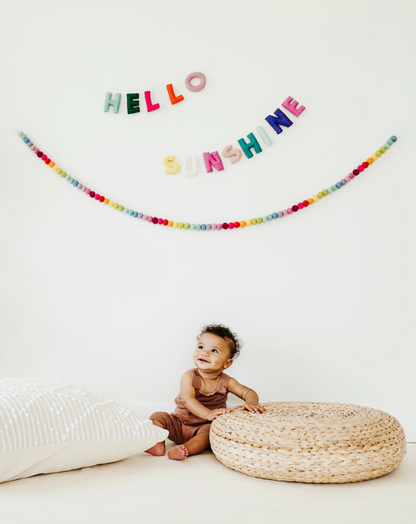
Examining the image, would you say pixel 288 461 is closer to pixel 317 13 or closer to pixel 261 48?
pixel 261 48

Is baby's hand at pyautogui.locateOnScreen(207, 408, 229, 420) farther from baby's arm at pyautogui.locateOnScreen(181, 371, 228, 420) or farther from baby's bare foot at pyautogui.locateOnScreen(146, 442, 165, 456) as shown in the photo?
baby's bare foot at pyautogui.locateOnScreen(146, 442, 165, 456)

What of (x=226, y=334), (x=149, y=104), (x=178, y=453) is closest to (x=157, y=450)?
(x=178, y=453)

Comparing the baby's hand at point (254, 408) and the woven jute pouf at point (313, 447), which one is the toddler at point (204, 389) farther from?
the woven jute pouf at point (313, 447)

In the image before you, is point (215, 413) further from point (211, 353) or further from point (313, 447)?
point (313, 447)

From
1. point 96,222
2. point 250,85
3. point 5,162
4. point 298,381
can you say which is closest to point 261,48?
point 250,85

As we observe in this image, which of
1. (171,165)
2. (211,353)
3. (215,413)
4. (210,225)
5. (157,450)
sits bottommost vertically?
(157,450)

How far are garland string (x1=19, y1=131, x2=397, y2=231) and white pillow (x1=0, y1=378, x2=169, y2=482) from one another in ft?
2.35

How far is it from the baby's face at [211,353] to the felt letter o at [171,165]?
0.62 m

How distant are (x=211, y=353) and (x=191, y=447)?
313 mm

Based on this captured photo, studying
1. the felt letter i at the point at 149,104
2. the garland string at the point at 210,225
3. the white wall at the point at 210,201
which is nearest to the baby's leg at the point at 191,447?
the white wall at the point at 210,201

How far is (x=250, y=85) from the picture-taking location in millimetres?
1842

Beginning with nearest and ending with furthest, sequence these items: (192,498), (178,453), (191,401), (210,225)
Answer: (192,498) → (178,453) → (191,401) → (210,225)

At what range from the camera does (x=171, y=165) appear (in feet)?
6.03

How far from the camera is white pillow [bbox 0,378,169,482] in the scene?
3.67 ft
